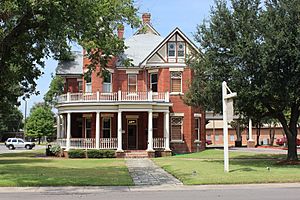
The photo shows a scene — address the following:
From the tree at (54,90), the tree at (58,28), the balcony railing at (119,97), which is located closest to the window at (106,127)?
the balcony railing at (119,97)

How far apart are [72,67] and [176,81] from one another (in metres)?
11.5

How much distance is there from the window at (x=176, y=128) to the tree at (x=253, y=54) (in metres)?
13.8

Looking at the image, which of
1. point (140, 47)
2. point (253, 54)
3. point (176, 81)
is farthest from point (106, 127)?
point (253, 54)

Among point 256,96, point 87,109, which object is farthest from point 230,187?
point 87,109

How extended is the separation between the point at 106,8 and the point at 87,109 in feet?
66.6

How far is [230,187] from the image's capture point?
15695mm

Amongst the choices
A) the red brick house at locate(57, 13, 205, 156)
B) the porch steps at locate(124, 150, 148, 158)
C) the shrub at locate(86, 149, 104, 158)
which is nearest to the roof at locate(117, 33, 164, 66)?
the red brick house at locate(57, 13, 205, 156)

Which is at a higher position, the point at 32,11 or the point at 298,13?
the point at 298,13

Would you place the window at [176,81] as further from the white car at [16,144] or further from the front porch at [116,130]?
the white car at [16,144]

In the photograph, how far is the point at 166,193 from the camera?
560 inches

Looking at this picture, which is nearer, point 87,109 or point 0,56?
point 0,56

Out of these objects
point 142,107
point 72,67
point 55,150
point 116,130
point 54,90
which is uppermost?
point 54,90

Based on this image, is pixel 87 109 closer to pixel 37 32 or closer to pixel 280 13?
pixel 37 32

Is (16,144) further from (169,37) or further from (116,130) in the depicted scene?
(169,37)
